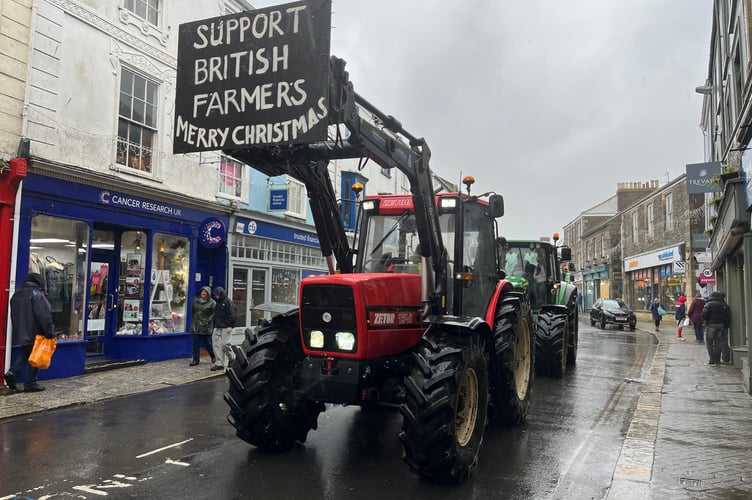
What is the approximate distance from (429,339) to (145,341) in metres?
8.82

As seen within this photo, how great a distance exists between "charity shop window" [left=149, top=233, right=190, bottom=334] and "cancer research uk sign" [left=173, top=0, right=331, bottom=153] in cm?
810

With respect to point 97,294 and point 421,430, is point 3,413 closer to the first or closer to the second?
point 97,294

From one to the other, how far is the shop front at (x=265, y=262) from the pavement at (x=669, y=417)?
109 inches

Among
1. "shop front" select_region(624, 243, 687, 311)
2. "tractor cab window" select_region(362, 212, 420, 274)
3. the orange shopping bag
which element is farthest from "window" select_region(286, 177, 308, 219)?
"shop front" select_region(624, 243, 687, 311)

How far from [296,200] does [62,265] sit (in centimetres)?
792

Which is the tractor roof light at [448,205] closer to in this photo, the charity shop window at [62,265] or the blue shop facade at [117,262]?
the blue shop facade at [117,262]

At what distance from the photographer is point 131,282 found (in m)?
11.8

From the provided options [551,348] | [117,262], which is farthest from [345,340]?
[117,262]

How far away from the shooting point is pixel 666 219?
31.8m

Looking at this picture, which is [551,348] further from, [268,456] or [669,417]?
[268,456]

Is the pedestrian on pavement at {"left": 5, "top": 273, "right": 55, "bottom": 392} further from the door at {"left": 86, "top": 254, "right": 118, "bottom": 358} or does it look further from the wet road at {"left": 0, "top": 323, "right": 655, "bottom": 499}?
the door at {"left": 86, "top": 254, "right": 118, "bottom": 358}

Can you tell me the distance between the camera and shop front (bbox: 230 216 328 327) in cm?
1462

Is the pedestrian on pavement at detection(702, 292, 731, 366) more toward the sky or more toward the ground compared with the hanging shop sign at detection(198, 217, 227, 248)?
more toward the ground

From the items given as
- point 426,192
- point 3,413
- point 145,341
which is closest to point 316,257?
point 145,341
